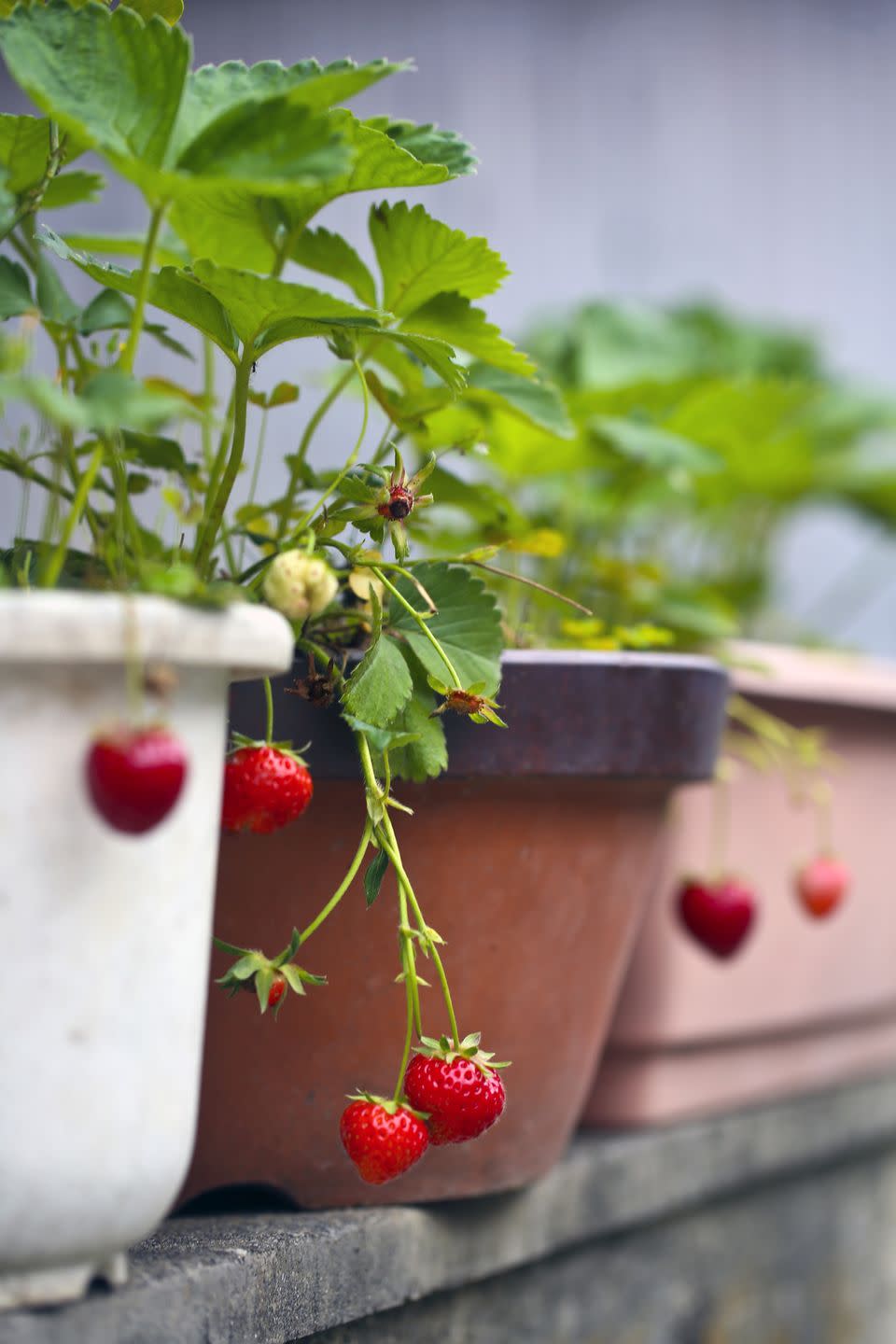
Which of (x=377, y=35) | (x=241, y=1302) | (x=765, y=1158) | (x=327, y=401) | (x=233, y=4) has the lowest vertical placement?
(x=765, y=1158)

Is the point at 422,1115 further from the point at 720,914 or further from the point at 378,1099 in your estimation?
the point at 720,914

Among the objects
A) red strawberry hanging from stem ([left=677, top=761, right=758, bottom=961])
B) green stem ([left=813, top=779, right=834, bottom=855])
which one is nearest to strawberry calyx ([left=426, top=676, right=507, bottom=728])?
red strawberry hanging from stem ([left=677, top=761, right=758, bottom=961])

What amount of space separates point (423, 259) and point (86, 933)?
0.31m

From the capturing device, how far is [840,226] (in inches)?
99.3

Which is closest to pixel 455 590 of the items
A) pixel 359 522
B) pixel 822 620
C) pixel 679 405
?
pixel 359 522

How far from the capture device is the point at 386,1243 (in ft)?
2.02

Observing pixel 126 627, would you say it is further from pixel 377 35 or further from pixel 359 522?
pixel 377 35

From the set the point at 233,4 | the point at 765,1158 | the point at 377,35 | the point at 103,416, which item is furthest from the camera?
the point at 377,35

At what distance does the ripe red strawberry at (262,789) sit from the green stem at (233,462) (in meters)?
0.09

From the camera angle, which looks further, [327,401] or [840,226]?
[840,226]

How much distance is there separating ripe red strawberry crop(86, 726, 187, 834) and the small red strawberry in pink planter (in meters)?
0.17

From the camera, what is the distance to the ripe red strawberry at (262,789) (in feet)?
1.54

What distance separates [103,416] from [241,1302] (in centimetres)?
35

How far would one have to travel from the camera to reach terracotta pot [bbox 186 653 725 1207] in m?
0.59
